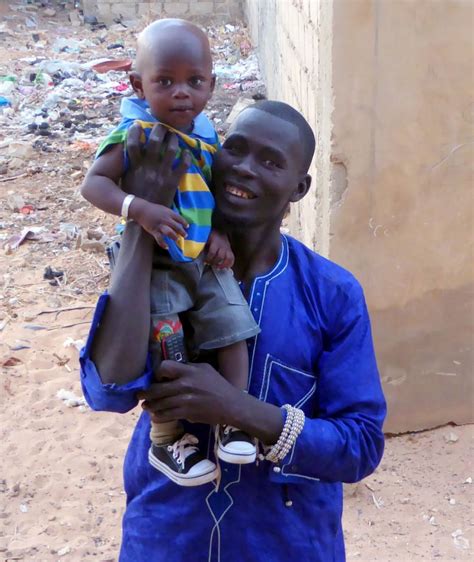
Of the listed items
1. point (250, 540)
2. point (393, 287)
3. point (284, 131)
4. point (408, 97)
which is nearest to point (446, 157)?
point (408, 97)

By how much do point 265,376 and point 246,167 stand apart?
0.44 m

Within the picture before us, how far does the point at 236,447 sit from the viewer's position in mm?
1666

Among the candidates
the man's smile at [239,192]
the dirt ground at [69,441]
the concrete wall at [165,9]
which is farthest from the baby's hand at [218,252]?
the concrete wall at [165,9]

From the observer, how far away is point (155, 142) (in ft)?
5.76

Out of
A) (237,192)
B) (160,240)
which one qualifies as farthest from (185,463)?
(237,192)

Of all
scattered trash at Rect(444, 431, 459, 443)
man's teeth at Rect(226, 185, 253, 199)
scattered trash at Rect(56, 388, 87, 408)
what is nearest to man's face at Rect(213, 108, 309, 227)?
man's teeth at Rect(226, 185, 253, 199)

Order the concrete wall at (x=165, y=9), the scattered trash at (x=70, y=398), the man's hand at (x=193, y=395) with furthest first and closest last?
the concrete wall at (x=165, y=9), the scattered trash at (x=70, y=398), the man's hand at (x=193, y=395)

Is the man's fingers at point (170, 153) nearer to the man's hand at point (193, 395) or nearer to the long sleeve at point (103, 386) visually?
the long sleeve at point (103, 386)

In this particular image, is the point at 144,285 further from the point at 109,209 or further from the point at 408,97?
the point at 408,97

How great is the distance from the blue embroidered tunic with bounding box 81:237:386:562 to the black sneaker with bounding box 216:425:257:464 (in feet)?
0.31

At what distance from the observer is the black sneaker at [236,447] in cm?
166

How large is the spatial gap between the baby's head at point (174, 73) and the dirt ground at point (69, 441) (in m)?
2.20

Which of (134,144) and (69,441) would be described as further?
(69,441)

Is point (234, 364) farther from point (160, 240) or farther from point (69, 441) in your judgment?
point (69, 441)
